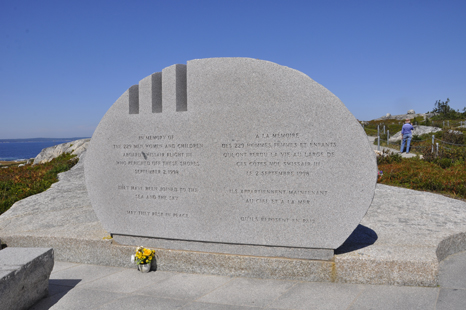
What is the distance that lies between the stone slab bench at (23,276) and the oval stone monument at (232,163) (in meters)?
1.26

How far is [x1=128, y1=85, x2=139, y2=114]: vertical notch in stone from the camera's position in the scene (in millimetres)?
5070

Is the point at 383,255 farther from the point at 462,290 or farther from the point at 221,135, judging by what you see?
the point at 221,135

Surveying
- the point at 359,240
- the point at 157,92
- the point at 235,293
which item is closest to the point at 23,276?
the point at 235,293

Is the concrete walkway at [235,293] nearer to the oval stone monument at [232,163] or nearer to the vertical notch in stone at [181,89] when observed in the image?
the oval stone monument at [232,163]

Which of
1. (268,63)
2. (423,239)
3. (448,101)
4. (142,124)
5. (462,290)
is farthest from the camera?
(448,101)

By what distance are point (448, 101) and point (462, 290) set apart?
57778 millimetres

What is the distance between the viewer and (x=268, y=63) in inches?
172

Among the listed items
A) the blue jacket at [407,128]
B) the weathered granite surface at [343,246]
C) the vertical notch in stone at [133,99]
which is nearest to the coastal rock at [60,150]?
the weathered granite surface at [343,246]

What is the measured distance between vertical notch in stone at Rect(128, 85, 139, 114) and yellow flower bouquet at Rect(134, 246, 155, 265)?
209cm

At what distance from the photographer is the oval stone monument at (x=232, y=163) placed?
4164mm

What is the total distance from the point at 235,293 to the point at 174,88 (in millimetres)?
2953

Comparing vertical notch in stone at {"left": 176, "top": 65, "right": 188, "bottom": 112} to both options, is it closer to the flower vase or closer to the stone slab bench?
the flower vase

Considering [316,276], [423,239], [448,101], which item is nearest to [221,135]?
[316,276]

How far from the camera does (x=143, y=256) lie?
Result: 4719 millimetres
